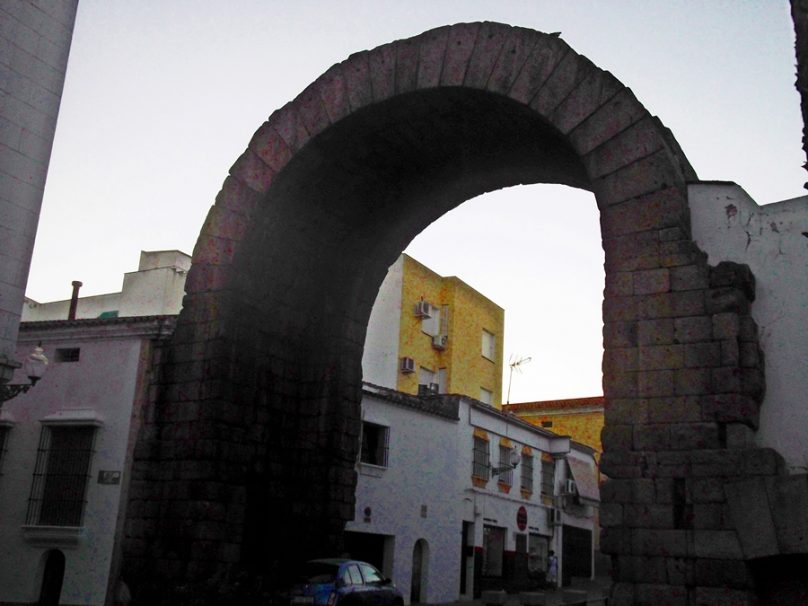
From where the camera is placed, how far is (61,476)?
13.7 meters

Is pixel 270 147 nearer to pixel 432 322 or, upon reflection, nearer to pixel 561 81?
pixel 561 81

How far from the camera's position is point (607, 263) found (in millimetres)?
9250

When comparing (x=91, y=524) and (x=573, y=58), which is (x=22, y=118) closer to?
(x=91, y=524)

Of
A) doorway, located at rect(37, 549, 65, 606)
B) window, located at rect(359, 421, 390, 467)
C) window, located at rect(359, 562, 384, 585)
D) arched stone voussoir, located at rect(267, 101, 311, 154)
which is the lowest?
doorway, located at rect(37, 549, 65, 606)

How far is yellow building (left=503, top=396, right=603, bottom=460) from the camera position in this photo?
35875 millimetres

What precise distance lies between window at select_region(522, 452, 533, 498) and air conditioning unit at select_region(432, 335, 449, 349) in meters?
5.39

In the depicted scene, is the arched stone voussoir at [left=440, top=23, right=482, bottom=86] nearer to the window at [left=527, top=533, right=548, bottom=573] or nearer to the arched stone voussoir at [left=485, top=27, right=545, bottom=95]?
the arched stone voussoir at [left=485, top=27, right=545, bottom=95]

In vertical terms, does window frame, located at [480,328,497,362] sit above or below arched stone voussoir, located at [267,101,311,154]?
above

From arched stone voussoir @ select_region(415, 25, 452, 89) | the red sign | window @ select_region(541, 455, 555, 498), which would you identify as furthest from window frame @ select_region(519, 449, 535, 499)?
arched stone voussoir @ select_region(415, 25, 452, 89)

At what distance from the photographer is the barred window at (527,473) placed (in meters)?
25.2

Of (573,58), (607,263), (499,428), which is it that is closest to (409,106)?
(573,58)

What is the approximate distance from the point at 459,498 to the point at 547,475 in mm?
6627

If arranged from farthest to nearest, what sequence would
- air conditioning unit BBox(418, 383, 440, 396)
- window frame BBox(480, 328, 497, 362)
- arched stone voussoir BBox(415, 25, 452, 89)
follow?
1. window frame BBox(480, 328, 497, 362)
2. air conditioning unit BBox(418, 383, 440, 396)
3. arched stone voussoir BBox(415, 25, 452, 89)

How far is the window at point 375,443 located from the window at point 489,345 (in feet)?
46.1
